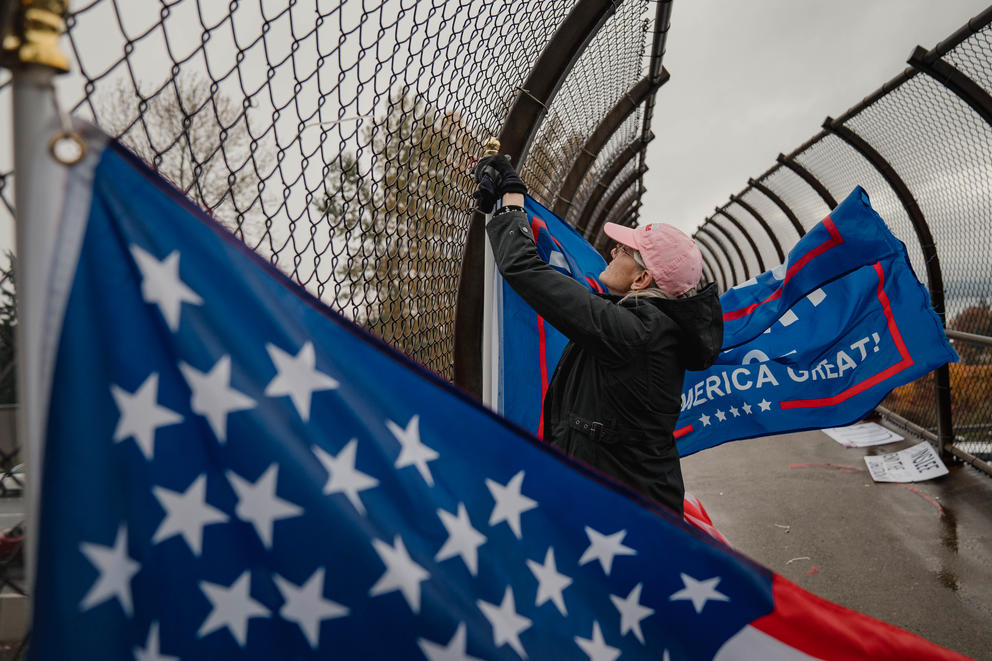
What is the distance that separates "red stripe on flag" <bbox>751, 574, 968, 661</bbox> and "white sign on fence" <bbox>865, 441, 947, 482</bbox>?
492 centimetres

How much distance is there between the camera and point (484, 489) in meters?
1.38

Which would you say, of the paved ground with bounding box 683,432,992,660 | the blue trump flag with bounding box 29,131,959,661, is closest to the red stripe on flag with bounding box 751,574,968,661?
the blue trump flag with bounding box 29,131,959,661

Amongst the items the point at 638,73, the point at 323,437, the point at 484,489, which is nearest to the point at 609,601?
the point at 484,489

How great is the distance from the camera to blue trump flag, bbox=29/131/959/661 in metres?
0.94

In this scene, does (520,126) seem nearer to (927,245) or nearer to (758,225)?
(927,245)

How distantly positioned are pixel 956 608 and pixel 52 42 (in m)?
4.64

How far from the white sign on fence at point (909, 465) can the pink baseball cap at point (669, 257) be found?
4741 mm

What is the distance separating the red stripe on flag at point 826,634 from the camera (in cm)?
164

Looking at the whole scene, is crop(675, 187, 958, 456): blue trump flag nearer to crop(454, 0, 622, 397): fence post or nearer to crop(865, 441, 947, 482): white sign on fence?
crop(454, 0, 622, 397): fence post

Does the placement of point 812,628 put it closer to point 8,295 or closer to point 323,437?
point 323,437

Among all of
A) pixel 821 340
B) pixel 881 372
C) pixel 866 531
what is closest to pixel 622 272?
pixel 821 340

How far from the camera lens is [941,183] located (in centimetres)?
586

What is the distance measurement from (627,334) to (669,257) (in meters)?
0.34

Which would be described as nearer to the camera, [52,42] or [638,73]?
[52,42]
